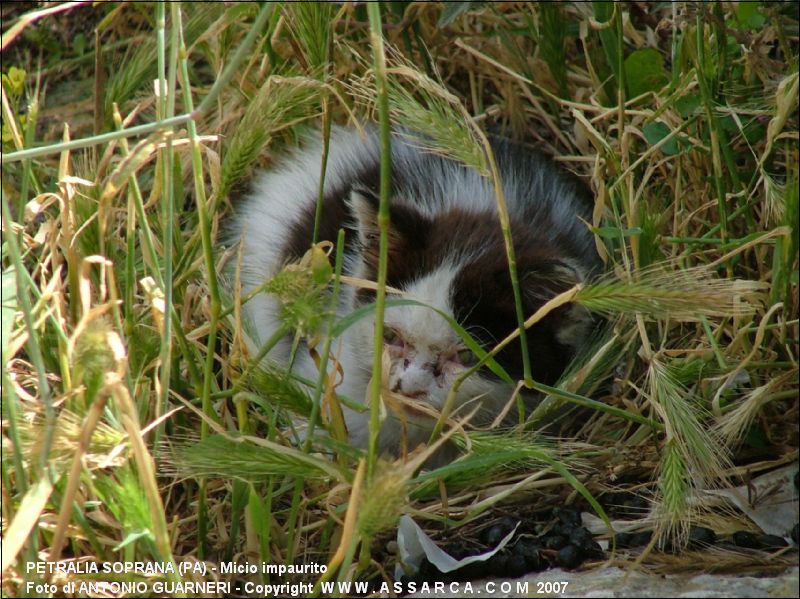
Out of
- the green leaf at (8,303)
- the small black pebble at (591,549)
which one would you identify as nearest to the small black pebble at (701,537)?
the small black pebble at (591,549)

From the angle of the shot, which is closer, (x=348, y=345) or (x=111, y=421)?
(x=111, y=421)

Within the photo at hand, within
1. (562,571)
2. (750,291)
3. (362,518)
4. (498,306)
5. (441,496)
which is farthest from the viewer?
(498,306)

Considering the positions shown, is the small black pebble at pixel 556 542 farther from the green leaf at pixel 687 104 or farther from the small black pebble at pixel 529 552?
the green leaf at pixel 687 104

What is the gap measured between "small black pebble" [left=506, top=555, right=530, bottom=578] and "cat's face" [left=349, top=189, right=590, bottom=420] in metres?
0.48

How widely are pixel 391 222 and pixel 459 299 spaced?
0.27m

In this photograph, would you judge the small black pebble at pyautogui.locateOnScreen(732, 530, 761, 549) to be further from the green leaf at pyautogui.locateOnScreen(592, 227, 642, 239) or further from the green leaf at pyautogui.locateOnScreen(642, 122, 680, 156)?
the green leaf at pyautogui.locateOnScreen(642, 122, 680, 156)

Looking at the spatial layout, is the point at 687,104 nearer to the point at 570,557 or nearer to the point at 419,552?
the point at 570,557

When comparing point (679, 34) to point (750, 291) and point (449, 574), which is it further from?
point (449, 574)

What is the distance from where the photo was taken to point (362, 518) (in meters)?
1.35

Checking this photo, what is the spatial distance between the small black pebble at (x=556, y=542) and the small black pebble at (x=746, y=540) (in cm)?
32

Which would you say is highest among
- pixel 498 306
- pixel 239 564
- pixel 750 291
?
pixel 750 291

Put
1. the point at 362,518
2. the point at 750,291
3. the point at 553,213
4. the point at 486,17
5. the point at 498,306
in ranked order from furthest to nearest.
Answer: the point at 486,17 < the point at 553,213 < the point at 498,306 < the point at 750,291 < the point at 362,518

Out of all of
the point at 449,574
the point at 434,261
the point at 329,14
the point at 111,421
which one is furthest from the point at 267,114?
the point at 449,574

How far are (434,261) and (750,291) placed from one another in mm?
986
